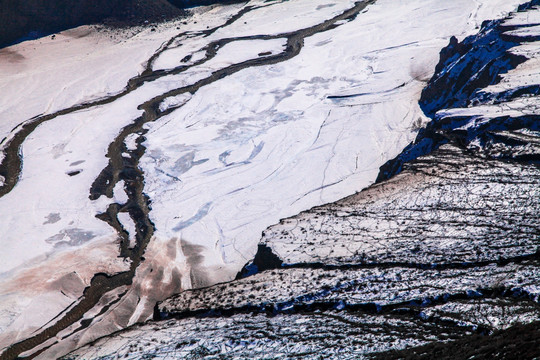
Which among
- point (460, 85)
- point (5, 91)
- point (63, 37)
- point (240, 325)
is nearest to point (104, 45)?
point (63, 37)

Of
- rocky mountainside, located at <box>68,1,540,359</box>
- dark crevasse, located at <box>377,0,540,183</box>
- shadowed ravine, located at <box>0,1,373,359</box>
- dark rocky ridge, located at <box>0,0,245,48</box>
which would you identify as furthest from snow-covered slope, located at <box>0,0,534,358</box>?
dark rocky ridge, located at <box>0,0,245,48</box>

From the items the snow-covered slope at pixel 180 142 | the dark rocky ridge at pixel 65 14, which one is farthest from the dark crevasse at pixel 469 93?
the dark rocky ridge at pixel 65 14

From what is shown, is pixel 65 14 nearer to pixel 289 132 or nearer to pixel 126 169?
pixel 126 169

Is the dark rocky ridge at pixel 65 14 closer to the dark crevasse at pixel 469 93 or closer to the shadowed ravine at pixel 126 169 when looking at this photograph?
the shadowed ravine at pixel 126 169

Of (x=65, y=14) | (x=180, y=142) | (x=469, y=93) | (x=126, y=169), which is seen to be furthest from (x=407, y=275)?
(x=65, y=14)

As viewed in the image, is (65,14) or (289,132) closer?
(289,132)

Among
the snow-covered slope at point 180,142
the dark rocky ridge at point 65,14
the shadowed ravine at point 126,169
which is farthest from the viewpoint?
the dark rocky ridge at point 65,14
